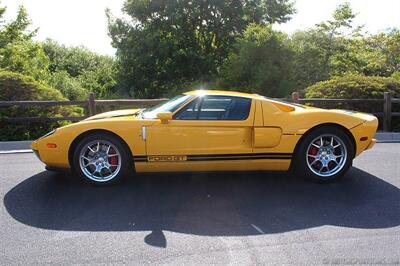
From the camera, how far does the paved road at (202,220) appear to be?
3.45 m

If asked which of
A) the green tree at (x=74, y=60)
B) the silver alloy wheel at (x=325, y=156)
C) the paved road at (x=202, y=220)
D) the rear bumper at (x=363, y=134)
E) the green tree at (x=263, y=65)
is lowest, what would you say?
the paved road at (x=202, y=220)

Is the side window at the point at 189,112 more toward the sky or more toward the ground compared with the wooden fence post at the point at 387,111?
more toward the sky

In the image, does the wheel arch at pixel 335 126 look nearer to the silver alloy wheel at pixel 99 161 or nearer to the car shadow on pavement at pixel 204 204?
the car shadow on pavement at pixel 204 204

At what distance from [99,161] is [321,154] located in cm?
276

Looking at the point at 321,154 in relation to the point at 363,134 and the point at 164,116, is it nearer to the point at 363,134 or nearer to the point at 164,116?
the point at 363,134

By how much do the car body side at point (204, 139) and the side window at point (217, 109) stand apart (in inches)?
2.7

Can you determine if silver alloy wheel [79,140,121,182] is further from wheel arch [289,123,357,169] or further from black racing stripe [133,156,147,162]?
wheel arch [289,123,357,169]

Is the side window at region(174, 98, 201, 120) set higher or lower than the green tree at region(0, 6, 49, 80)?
lower

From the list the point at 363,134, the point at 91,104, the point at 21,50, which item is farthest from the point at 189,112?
the point at 21,50

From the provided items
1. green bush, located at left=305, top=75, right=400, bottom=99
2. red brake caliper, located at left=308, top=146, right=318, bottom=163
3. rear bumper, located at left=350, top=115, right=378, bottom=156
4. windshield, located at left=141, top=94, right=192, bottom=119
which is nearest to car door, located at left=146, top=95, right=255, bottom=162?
windshield, located at left=141, top=94, right=192, bottom=119

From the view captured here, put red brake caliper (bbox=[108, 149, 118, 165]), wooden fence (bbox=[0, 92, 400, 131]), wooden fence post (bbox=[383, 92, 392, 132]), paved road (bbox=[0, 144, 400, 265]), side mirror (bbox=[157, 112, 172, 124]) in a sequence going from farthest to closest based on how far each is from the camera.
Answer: wooden fence post (bbox=[383, 92, 392, 132]) → wooden fence (bbox=[0, 92, 400, 131]) → red brake caliper (bbox=[108, 149, 118, 165]) → side mirror (bbox=[157, 112, 172, 124]) → paved road (bbox=[0, 144, 400, 265])

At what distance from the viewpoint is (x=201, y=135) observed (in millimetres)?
5234

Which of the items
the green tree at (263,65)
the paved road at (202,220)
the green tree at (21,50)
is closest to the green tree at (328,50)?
the green tree at (263,65)

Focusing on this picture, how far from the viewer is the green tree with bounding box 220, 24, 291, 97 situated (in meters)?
15.8
